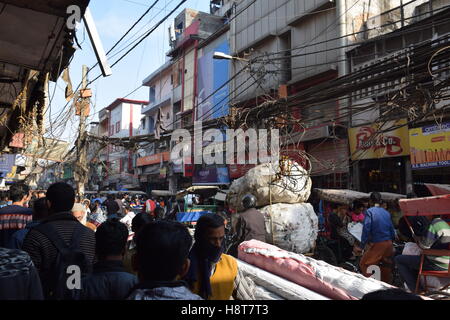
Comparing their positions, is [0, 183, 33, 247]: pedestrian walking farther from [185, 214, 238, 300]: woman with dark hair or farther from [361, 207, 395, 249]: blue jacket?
[361, 207, 395, 249]: blue jacket

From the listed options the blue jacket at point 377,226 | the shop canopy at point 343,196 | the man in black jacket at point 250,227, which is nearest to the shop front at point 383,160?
the shop canopy at point 343,196

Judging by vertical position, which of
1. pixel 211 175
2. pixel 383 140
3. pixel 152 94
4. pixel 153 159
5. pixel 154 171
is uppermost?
pixel 152 94

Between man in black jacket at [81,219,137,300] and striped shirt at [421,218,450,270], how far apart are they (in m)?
3.84

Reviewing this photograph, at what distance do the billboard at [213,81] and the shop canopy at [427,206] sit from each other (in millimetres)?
16111

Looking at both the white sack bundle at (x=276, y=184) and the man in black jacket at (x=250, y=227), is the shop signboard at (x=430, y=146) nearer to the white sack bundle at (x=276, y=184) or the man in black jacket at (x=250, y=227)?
the white sack bundle at (x=276, y=184)

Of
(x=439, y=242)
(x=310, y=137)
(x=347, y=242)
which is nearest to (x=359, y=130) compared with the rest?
(x=310, y=137)

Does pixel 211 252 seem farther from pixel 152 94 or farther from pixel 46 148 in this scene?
pixel 152 94

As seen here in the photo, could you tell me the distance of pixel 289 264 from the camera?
3.42 m

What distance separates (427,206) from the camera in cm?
450

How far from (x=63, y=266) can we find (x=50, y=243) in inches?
7.5

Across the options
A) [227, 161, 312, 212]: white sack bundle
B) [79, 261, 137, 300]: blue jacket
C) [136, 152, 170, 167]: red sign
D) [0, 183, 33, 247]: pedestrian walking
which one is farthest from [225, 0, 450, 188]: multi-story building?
[136, 152, 170, 167]: red sign

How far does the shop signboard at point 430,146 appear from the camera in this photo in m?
9.50

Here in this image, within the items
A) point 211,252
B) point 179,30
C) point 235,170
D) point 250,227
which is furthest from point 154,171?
Result: point 211,252
